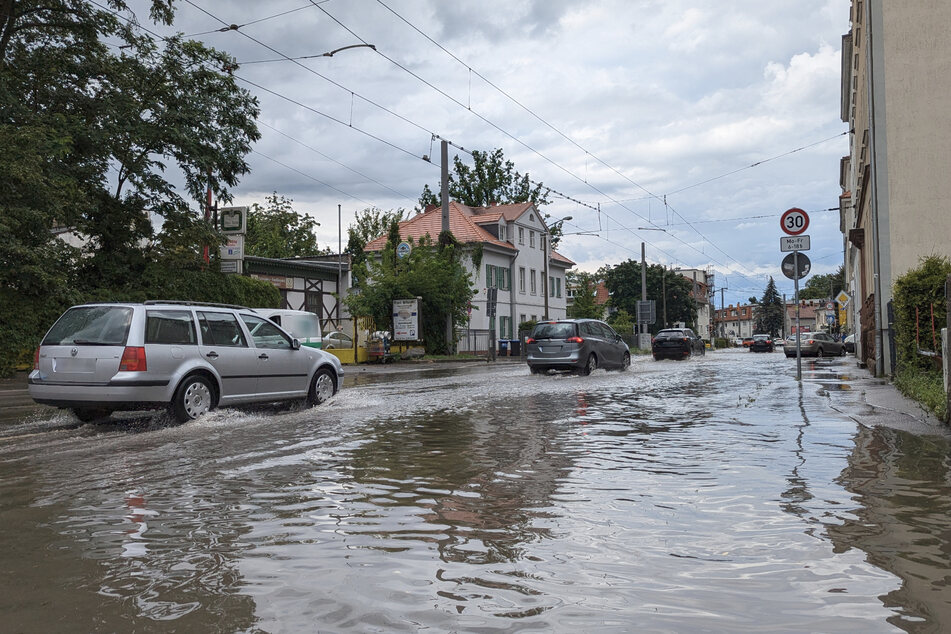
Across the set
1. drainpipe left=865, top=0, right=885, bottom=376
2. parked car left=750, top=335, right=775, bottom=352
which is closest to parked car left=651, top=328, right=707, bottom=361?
drainpipe left=865, top=0, right=885, bottom=376

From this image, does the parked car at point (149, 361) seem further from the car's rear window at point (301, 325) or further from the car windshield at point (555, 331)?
the car windshield at point (555, 331)

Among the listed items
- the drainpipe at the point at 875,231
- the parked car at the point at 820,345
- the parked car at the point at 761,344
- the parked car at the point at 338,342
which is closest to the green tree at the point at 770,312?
the parked car at the point at 761,344

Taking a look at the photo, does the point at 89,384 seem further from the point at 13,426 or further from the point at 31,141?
the point at 31,141

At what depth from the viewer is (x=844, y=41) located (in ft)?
128

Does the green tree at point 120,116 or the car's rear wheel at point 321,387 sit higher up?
the green tree at point 120,116

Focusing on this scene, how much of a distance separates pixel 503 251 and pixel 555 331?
31854mm

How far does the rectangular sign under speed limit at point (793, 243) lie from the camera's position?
18000 mm

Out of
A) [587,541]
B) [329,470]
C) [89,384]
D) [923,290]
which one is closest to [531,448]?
[329,470]

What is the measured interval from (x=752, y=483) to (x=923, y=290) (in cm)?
1010

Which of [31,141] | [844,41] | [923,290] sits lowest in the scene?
[923,290]

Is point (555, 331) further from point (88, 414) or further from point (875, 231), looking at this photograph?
point (88, 414)

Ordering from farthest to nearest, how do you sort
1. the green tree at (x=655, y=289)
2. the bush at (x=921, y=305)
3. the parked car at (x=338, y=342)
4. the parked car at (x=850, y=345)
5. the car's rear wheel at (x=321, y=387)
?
the green tree at (x=655, y=289)
the parked car at (x=850, y=345)
the parked car at (x=338, y=342)
the bush at (x=921, y=305)
the car's rear wheel at (x=321, y=387)

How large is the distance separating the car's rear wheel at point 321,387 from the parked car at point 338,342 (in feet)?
73.0

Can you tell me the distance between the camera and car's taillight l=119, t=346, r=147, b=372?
9.90m
